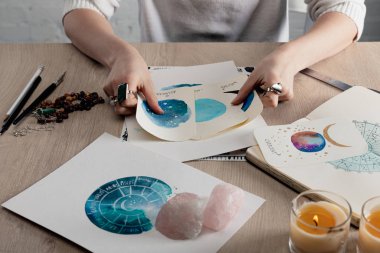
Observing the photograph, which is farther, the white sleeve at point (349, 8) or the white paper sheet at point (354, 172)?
the white sleeve at point (349, 8)

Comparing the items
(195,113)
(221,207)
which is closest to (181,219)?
(221,207)

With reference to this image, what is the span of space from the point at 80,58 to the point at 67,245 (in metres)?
0.57

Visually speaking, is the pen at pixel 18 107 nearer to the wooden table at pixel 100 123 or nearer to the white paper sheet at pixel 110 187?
the wooden table at pixel 100 123

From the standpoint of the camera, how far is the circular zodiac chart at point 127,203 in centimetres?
66

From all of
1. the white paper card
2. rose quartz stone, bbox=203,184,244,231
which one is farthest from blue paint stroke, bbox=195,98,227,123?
rose quartz stone, bbox=203,184,244,231

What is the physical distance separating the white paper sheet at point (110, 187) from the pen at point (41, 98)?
0.17m

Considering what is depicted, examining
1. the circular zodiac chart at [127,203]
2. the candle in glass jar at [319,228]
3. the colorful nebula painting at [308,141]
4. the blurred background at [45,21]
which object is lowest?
the blurred background at [45,21]

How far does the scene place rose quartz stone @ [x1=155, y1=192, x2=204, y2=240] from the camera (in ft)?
2.08

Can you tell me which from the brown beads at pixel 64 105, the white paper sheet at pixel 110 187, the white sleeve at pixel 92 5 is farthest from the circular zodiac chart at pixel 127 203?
the white sleeve at pixel 92 5

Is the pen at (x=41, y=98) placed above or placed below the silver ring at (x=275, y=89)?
below

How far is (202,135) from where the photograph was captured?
84cm

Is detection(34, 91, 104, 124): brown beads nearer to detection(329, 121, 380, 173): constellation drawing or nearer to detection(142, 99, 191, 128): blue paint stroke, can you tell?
detection(142, 99, 191, 128): blue paint stroke

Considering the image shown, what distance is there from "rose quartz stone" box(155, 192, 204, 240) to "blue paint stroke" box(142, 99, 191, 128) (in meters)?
0.24

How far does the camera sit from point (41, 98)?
95cm
